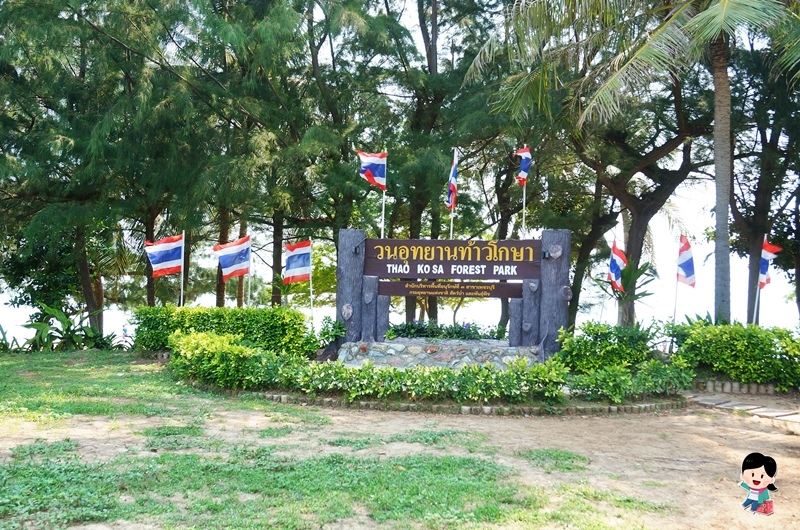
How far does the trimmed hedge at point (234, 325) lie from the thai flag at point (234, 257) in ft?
2.24

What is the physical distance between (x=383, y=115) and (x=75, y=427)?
10.7 meters

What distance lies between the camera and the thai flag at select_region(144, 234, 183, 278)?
1188 centimetres

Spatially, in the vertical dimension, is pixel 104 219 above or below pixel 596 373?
above

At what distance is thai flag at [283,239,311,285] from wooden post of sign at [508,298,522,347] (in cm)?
337

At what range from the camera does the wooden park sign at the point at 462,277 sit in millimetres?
10383

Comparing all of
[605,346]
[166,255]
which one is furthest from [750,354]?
[166,255]

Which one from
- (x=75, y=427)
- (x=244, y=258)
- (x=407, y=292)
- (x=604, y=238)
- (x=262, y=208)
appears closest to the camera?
(x=75, y=427)

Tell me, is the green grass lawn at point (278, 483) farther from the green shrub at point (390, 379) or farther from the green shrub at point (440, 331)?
the green shrub at point (440, 331)

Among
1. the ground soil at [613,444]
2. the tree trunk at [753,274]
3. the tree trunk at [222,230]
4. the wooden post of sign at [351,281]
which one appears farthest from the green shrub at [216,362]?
the tree trunk at [753,274]

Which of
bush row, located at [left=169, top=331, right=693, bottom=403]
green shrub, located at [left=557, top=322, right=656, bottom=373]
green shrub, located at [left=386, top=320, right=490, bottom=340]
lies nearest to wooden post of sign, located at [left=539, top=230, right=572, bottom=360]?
green shrub, located at [left=557, top=322, right=656, bottom=373]

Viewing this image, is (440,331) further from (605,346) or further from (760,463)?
(760,463)

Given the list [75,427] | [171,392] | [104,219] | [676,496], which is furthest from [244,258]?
[676,496]

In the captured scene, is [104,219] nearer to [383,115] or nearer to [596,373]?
[383,115]

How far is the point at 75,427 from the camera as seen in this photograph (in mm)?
5992
